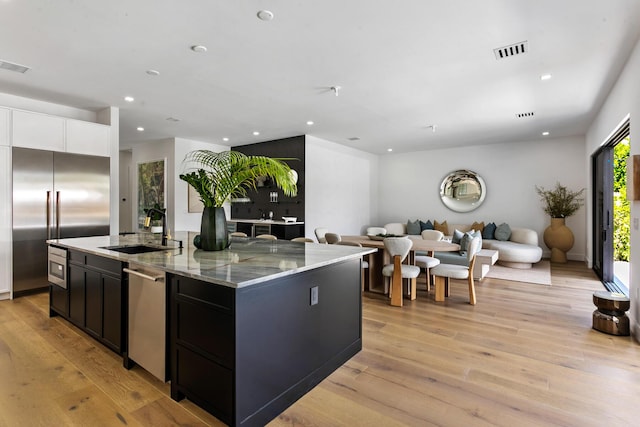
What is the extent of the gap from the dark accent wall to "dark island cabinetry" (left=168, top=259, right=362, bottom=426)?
490cm

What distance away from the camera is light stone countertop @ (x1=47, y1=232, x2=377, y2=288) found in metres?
1.83

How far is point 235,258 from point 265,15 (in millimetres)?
1943

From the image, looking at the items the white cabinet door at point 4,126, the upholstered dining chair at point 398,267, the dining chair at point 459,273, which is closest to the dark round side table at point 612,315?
the dining chair at point 459,273

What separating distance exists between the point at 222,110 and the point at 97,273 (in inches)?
134

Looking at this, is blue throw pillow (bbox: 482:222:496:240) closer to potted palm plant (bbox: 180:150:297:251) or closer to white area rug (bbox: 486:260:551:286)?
white area rug (bbox: 486:260:551:286)

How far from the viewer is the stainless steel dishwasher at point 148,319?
2129 mm

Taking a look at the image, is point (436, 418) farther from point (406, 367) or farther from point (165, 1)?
point (165, 1)

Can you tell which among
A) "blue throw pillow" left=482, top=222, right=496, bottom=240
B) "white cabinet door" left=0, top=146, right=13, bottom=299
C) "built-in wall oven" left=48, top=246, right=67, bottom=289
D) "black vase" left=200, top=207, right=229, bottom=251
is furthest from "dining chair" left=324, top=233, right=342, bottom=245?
"blue throw pillow" left=482, top=222, right=496, bottom=240

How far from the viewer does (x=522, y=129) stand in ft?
21.7

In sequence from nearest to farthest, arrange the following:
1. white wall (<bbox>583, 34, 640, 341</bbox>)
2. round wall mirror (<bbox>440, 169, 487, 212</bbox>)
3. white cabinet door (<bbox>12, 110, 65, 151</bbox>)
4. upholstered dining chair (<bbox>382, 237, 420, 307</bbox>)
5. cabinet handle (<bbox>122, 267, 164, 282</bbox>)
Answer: cabinet handle (<bbox>122, 267, 164, 282</bbox>) < white wall (<bbox>583, 34, 640, 341</bbox>) < upholstered dining chair (<bbox>382, 237, 420, 307</bbox>) < white cabinet door (<bbox>12, 110, 65, 151</bbox>) < round wall mirror (<bbox>440, 169, 487, 212</bbox>)

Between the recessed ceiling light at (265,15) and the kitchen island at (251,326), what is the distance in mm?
1911

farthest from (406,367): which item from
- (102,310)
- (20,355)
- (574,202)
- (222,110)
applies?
(574,202)

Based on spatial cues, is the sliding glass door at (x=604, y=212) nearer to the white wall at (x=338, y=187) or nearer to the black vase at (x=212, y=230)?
the white wall at (x=338, y=187)

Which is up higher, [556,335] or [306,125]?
[306,125]
